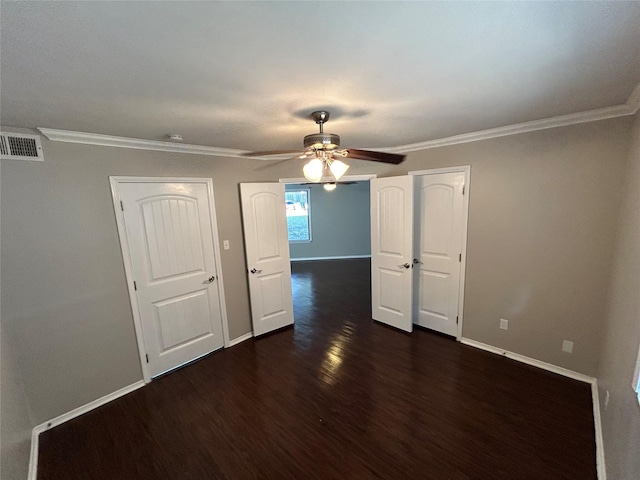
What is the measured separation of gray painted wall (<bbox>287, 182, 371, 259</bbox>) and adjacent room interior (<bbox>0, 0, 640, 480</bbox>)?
4123 mm

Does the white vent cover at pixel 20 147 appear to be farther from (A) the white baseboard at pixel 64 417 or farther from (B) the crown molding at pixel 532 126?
(B) the crown molding at pixel 532 126

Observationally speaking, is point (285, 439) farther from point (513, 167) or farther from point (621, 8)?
point (513, 167)

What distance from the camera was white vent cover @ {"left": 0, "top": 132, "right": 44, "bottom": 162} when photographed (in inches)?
72.2

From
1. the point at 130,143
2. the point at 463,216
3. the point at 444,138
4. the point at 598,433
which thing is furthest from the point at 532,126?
the point at 130,143

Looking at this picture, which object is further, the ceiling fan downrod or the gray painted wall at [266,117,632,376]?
the gray painted wall at [266,117,632,376]

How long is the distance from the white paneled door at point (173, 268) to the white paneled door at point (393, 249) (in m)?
2.01

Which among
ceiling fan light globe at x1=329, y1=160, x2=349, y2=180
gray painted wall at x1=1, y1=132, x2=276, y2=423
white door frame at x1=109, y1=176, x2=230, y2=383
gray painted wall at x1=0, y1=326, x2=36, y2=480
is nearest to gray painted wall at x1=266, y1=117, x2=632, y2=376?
ceiling fan light globe at x1=329, y1=160, x2=349, y2=180

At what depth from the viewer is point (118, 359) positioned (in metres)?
2.43

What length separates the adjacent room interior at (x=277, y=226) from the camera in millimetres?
1022

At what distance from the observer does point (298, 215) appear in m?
7.50

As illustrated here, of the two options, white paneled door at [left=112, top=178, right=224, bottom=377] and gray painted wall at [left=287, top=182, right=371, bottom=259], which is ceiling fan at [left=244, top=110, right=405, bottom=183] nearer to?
white paneled door at [left=112, top=178, right=224, bottom=377]

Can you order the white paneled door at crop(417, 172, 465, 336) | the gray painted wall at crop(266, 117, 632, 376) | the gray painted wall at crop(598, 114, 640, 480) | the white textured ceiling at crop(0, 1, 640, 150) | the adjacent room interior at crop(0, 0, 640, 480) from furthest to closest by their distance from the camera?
the white paneled door at crop(417, 172, 465, 336) < the gray painted wall at crop(266, 117, 632, 376) < the gray painted wall at crop(598, 114, 640, 480) < the adjacent room interior at crop(0, 0, 640, 480) < the white textured ceiling at crop(0, 1, 640, 150)

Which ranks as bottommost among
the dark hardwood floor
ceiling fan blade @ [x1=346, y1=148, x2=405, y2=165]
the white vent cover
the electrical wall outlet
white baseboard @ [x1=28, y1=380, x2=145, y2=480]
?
the dark hardwood floor

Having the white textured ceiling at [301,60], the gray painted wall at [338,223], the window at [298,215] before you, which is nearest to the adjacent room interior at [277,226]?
the white textured ceiling at [301,60]
